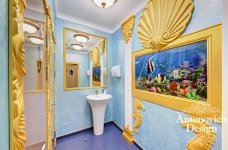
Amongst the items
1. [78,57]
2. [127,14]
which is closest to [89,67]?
[78,57]

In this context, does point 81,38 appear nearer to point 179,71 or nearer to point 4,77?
point 179,71

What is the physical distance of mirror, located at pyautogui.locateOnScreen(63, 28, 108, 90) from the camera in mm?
2281

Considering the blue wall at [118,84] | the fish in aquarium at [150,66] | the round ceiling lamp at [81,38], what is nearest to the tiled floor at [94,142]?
the blue wall at [118,84]

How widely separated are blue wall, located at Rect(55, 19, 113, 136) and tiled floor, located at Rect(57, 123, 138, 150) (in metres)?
0.17

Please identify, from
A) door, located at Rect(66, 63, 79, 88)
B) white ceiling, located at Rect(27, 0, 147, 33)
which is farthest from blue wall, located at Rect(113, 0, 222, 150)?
door, located at Rect(66, 63, 79, 88)

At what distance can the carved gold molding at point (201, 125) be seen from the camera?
39.0 inches

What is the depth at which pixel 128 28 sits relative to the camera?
2.17 metres

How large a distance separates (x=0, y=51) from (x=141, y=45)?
179 centimetres

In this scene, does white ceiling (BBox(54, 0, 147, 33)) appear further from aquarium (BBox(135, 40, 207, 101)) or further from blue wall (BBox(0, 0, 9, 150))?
blue wall (BBox(0, 0, 9, 150))

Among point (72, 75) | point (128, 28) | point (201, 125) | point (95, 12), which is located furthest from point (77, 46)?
point (201, 125)

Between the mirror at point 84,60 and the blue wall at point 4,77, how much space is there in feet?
6.49

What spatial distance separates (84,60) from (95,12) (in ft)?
3.26

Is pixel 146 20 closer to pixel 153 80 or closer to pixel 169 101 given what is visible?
pixel 153 80

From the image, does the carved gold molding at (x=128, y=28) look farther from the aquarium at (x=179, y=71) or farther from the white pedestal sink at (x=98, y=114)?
the white pedestal sink at (x=98, y=114)
